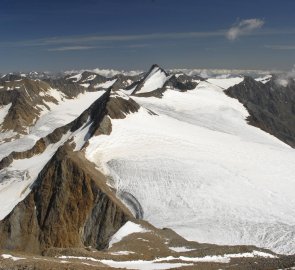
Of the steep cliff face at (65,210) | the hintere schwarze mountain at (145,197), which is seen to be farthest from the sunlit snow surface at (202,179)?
the steep cliff face at (65,210)

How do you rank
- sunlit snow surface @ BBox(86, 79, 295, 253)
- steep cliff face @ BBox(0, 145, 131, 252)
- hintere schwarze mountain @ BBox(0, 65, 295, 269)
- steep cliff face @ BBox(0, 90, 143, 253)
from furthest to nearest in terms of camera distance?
steep cliff face @ BBox(0, 145, 131, 252), steep cliff face @ BBox(0, 90, 143, 253), sunlit snow surface @ BBox(86, 79, 295, 253), hintere schwarze mountain @ BBox(0, 65, 295, 269)

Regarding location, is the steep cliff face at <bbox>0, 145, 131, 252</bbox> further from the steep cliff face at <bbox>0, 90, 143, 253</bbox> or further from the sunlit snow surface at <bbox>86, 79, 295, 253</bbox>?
the sunlit snow surface at <bbox>86, 79, 295, 253</bbox>

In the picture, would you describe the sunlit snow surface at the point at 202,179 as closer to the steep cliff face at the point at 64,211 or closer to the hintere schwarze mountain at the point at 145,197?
the hintere schwarze mountain at the point at 145,197

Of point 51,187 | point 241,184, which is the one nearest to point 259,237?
point 241,184

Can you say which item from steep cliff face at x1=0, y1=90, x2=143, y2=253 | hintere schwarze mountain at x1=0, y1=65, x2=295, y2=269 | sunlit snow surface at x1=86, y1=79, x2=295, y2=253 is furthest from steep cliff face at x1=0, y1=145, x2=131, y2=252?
sunlit snow surface at x1=86, y1=79, x2=295, y2=253

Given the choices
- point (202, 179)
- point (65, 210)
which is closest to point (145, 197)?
point (202, 179)
